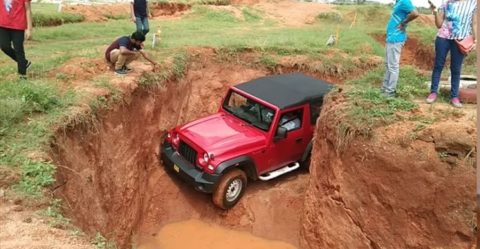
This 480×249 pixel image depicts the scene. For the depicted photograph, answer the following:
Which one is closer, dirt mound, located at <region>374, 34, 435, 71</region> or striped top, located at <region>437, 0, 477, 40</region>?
striped top, located at <region>437, 0, 477, 40</region>

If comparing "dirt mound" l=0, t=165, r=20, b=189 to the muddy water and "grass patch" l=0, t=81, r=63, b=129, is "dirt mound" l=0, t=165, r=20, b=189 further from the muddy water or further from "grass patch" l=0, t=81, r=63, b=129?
the muddy water

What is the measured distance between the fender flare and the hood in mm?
193

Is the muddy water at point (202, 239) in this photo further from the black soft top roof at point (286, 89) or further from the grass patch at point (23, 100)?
the grass patch at point (23, 100)

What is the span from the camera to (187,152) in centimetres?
808

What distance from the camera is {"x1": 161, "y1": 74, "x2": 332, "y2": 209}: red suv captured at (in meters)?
7.67

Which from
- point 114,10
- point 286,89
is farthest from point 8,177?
point 114,10

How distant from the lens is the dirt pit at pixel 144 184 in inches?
233

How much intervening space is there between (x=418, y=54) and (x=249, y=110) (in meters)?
8.06

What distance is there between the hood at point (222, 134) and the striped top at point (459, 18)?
3.52m

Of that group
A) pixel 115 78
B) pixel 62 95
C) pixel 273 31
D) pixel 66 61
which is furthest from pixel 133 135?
pixel 273 31

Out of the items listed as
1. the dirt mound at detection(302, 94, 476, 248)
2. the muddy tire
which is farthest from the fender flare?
the dirt mound at detection(302, 94, 476, 248)

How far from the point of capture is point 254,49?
1132 centimetres

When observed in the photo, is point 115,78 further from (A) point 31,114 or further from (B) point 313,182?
(B) point 313,182

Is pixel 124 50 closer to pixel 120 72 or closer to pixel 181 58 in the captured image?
pixel 120 72
